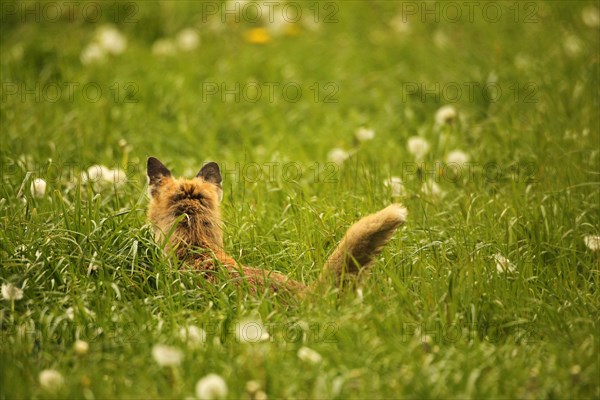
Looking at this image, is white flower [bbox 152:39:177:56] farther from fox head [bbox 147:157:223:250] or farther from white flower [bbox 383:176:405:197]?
fox head [bbox 147:157:223:250]

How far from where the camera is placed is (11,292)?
4.12 m

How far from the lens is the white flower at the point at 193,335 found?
3.80 m

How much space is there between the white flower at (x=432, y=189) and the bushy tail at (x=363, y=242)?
150 cm

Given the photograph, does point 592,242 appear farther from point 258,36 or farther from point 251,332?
point 258,36

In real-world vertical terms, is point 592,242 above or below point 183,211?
below

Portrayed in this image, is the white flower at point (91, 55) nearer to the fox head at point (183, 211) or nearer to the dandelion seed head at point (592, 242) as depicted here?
the fox head at point (183, 211)

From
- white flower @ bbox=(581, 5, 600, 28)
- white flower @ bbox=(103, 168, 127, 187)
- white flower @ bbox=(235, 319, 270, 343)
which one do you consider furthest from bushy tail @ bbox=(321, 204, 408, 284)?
white flower @ bbox=(581, 5, 600, 28)

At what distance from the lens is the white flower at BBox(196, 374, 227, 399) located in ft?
11.1

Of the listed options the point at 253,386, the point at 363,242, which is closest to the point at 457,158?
the point at 363,242

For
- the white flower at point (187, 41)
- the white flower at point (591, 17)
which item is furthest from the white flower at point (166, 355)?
the white flower at point (591, 17)

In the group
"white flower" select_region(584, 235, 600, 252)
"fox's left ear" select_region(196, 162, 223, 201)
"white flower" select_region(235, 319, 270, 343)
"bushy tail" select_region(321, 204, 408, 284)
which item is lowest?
"white flower" select_region(235, 319, 270, 343)

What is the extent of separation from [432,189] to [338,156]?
37.4 inches

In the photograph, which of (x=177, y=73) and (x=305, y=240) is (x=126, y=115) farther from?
(x=305, y=240)

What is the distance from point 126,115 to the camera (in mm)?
7258
